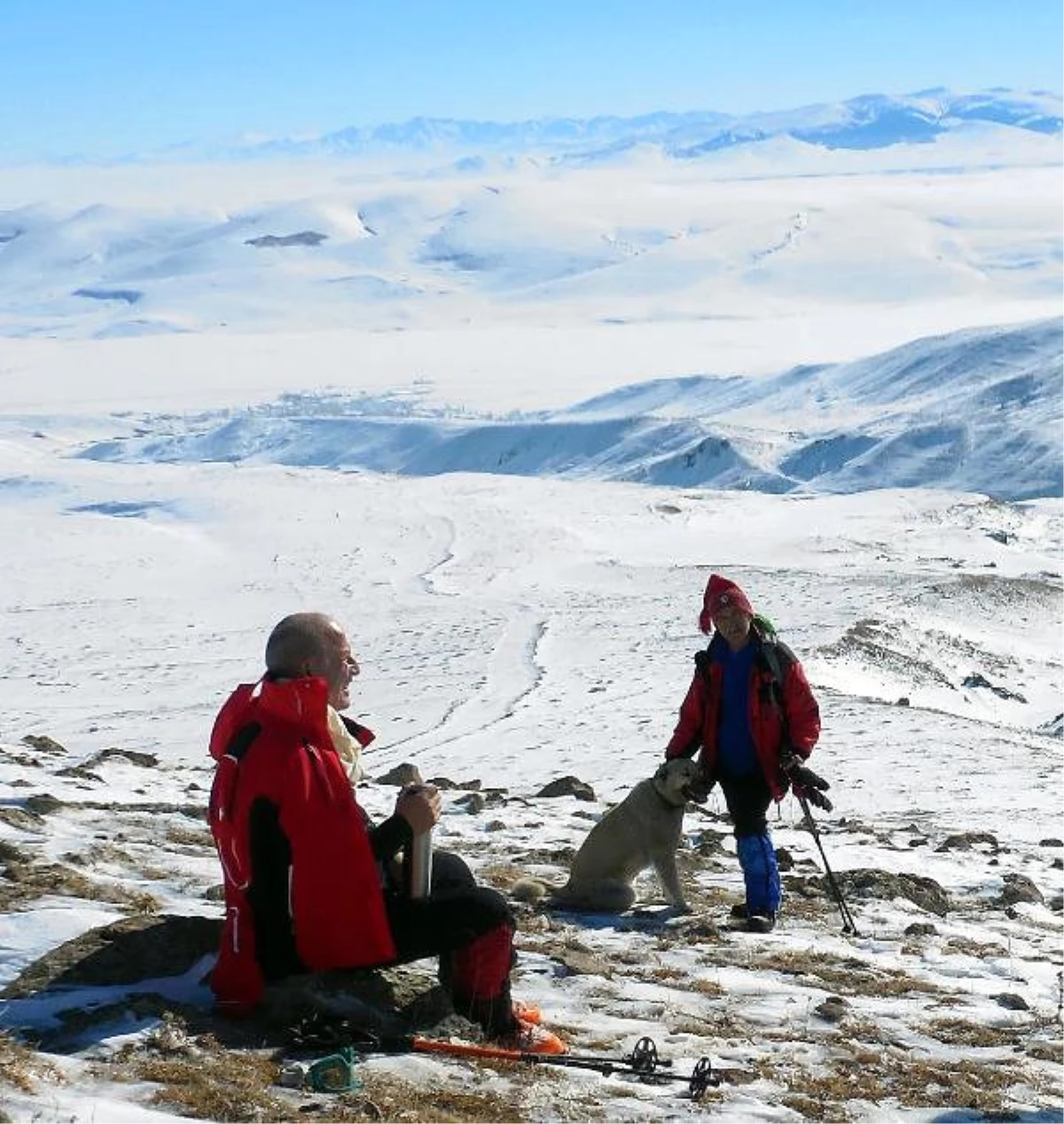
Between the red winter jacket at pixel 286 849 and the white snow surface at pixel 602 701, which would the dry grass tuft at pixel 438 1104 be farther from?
the red winter jacket at pixel 286 849

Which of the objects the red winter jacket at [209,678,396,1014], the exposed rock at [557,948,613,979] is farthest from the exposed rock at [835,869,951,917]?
the red winter jacket at [209,678,396,1014]

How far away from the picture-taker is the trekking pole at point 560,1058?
6184 millimetres

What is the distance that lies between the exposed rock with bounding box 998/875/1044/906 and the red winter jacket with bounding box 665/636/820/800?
2.65 m

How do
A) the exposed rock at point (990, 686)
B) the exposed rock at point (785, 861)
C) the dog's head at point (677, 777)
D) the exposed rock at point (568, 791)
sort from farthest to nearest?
the exposed rock at point (990, 686) < the exposed rock at point (568, 791) < the exposed rock at point (785, 861) < the dog's head at point (677, 777)

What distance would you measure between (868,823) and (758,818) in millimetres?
6763

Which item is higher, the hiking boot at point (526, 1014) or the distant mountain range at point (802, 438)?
the distant mountain range at point (802, 438)

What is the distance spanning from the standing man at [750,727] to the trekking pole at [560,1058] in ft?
10.5

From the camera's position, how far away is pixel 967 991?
8375 millimetres

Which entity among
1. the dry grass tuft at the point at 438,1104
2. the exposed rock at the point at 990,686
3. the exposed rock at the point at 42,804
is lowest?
the exposed rock at the point at 990,686

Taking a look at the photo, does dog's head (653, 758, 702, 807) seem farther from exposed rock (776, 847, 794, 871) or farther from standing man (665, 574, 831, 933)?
exposed rock (776, 847, 794, 871)

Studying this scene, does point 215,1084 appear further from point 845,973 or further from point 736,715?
point 736,715

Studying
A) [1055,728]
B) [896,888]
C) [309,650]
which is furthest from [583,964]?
[1055,728]

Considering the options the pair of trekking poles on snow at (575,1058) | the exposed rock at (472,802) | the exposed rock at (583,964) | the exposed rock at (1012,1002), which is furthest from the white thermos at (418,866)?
the exposed rock at (472,802)

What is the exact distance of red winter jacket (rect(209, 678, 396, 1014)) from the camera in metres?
6.23
